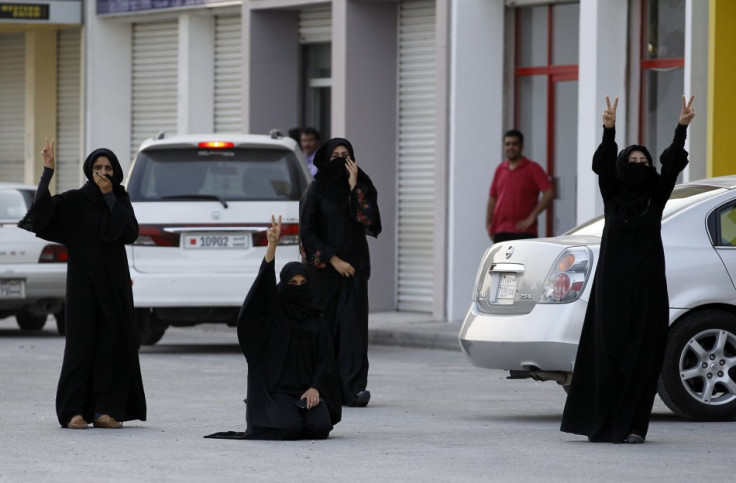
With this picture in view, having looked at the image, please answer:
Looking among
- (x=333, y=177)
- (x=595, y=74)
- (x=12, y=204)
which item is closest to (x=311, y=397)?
(x=333, y=177)

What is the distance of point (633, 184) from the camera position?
10102 millimetres

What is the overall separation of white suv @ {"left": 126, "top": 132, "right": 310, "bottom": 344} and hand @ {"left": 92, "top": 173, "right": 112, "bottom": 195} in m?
5.18

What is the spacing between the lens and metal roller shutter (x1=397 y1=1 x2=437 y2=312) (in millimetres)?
21750

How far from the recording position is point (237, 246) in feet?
54.0

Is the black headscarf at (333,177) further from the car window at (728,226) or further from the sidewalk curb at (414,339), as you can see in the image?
the sidewalk curb at (414,339)

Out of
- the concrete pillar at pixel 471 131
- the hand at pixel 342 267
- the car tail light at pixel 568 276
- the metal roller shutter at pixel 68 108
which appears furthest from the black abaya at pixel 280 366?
the metal roller shutter at pixel 68 108

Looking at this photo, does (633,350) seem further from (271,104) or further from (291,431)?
(271,104)

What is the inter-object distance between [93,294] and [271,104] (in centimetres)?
1305

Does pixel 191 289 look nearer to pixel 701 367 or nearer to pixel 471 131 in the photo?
pixel 471 131

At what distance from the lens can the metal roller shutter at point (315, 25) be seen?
2352 centimetres

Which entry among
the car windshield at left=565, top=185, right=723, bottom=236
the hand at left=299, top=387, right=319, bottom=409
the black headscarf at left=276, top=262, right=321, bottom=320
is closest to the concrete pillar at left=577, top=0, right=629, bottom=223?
the car windshield at left=565, top=185, right=723, bottom=236

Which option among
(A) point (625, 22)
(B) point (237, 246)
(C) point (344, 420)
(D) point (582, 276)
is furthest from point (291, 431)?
(A) point (625, 22)

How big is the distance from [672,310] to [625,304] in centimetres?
117

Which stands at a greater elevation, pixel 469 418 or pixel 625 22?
pixel 625 22
